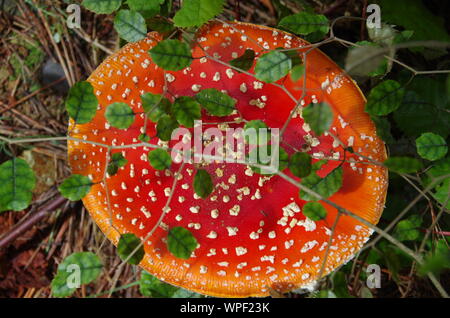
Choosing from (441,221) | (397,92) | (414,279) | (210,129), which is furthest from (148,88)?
(414,279)

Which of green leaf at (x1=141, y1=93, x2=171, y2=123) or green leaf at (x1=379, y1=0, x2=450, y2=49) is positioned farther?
green leaf at (x1=379, y1=0, x2=450, y2=49)

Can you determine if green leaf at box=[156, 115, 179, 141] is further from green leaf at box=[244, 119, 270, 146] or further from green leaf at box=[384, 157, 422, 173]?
green leaf at box=[384, 157, 422, 173]

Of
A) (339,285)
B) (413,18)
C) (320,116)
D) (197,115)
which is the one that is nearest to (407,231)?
(339,285)

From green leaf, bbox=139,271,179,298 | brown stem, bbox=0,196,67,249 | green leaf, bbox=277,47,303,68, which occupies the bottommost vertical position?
green leaf, bbox=139,271,179,298

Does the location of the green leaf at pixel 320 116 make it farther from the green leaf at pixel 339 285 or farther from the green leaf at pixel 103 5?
the green leaf at pixel 103 5

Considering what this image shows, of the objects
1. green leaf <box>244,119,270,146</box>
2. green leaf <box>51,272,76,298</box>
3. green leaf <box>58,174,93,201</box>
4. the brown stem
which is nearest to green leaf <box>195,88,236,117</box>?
green leaf <box>244,119,270,146</box>

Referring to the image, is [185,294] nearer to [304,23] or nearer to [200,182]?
[200,182]

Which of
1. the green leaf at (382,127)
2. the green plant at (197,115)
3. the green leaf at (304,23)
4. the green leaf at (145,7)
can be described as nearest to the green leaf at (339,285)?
the green plant at (197,115)
